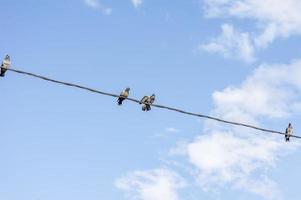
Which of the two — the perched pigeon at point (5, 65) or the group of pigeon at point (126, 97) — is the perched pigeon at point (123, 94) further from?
the perched pigeon at point (5, 65)

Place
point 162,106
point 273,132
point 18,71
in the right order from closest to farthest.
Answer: point 18,71 < point 162,106 < point 273,132

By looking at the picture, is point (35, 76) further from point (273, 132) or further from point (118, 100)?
point (273, 132)

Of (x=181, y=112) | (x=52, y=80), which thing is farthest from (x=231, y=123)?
(x=52, y=80)

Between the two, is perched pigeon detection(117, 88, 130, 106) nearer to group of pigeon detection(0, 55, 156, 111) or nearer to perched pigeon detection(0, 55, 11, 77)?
group of pigeon detection(0, 55, 156, 111)

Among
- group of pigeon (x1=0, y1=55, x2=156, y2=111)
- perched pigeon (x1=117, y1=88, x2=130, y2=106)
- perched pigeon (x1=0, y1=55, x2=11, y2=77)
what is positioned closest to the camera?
→ perched pigeon (x1=0, y1=55, x2=11, y2=77)

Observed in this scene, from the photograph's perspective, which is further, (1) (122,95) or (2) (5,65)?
(1) (122,95)

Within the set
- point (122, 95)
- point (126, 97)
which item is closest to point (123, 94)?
point (122, 95)

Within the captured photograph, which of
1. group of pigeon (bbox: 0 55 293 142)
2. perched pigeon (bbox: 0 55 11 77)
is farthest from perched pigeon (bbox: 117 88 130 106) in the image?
perched pigeon (bbox: 0 55 11 77)

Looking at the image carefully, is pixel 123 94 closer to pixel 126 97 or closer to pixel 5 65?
pixel 126 97

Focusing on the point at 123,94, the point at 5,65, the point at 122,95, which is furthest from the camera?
the point at 123,94

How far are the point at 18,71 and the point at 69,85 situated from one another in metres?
1.47

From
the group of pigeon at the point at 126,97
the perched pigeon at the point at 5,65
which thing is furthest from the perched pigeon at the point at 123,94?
the perched pigeon at the point at 5,65

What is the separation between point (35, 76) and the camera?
1567 centimetres

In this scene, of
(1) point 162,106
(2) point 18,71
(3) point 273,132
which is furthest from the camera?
(3) point 273,132
